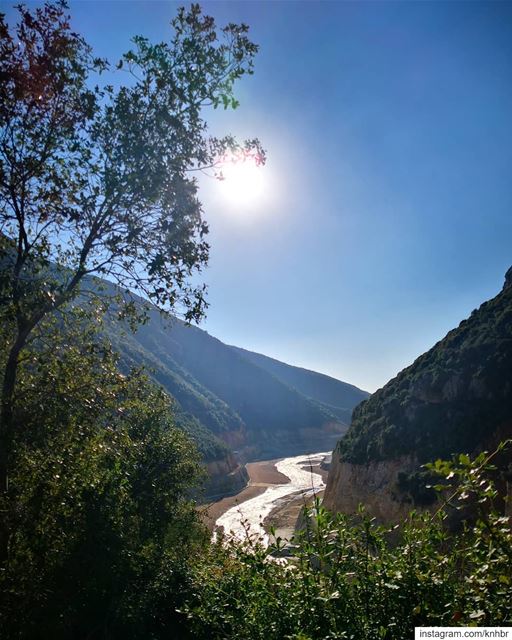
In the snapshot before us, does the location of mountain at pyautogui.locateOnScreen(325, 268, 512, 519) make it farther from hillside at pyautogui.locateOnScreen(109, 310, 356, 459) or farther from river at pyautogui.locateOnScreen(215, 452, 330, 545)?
hillside at pyautogui.locateOnScreen(109, 310, 356, 459)

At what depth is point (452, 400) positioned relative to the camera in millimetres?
32719

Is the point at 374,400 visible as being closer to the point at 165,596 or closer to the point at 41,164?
the point at 165,596

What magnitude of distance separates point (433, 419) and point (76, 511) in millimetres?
32876

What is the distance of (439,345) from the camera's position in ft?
140

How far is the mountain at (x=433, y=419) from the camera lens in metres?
29.1

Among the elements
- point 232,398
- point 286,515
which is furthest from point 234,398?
point 286,515

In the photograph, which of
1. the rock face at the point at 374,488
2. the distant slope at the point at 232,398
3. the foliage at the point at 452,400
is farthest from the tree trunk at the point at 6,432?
the distant slope at the point at 232,398

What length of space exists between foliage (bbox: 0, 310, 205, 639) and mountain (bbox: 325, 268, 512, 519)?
2587 centimetres

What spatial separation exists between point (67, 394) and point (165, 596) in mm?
5510

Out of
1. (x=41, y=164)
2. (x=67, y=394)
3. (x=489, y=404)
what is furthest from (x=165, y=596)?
(x=489, y=404)

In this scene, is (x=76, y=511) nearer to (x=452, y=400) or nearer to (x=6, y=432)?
(x=6, y=432)

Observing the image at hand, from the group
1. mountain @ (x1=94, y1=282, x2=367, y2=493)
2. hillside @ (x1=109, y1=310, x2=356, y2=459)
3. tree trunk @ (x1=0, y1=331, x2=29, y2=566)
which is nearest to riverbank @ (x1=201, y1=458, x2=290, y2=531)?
mountain @ (x1=94, y1=282, x2=367, y2=493)

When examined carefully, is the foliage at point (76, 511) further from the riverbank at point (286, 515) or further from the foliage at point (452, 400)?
the riverbank at point (286, 515)

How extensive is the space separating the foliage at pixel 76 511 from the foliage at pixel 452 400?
2685 centimetres
